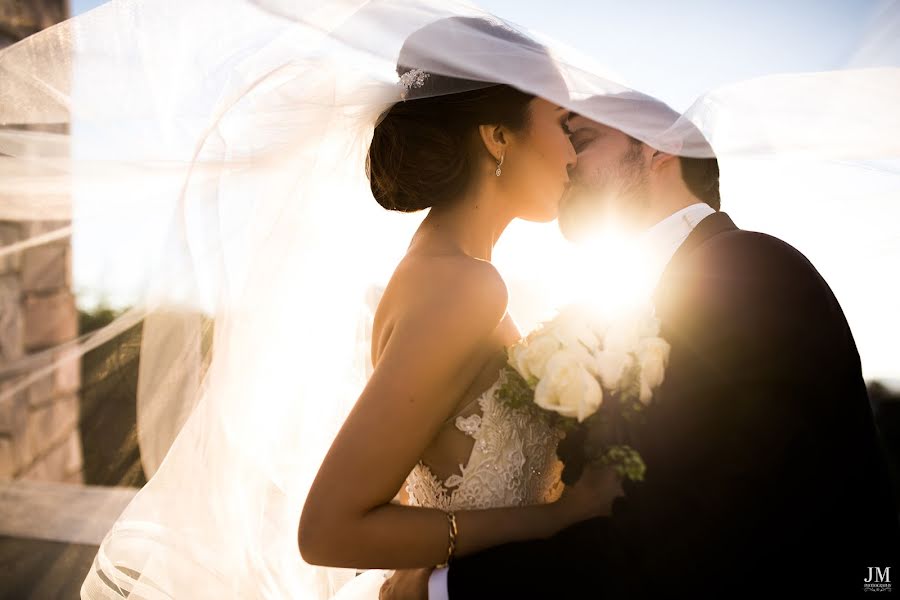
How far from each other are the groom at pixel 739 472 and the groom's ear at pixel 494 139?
82cm

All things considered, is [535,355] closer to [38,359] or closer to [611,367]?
[611,367]

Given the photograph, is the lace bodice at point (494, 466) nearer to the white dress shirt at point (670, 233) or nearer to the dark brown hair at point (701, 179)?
the white dress shirt at point (670, 233)

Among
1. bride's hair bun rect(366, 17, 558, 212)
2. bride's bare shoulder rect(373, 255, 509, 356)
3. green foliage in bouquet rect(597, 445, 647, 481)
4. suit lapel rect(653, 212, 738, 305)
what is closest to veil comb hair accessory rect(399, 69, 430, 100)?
bride's hair bun rect(366, 17, 558, 212)

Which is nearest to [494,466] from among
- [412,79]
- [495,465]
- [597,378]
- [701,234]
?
[495,465]

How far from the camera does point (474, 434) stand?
7.25 feet

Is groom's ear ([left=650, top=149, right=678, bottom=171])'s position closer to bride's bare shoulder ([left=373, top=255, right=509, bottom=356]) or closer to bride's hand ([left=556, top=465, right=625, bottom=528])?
bride's bare shoulder ([left=373, top=255, right=509, bottom=356])

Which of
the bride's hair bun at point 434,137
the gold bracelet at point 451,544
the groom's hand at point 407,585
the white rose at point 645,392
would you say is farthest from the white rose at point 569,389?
the bride's hair bun at point 434,137

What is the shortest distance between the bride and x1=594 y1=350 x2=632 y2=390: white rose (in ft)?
0.97

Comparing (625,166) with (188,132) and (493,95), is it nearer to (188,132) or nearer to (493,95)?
(493,95)

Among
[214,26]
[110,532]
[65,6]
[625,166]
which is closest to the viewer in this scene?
[214,26]

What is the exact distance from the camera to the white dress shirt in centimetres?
276

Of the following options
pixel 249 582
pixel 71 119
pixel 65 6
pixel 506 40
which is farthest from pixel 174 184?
pixel 65 6

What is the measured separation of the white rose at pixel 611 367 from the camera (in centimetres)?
184

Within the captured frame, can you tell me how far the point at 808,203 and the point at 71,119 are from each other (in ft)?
7.91
